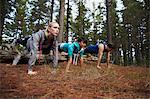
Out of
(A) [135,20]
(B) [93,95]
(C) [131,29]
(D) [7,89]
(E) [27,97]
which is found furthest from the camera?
(C) [131,29]

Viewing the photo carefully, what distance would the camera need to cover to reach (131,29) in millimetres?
42031

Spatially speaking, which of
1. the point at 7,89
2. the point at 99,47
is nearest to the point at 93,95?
the point at 7,89

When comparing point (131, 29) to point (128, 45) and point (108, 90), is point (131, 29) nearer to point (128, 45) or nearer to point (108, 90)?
point (128, 45)

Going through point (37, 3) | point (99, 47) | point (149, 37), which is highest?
point (37, 3)

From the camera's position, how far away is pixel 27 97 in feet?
13.1

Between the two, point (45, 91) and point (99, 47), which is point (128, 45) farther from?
point (45, 91)

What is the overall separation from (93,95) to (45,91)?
30.6 inches

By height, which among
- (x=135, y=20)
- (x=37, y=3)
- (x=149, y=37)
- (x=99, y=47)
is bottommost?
(x=99, y=47)

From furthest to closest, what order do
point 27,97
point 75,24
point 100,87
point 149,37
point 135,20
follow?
point 75,24 → point 135,20 → point 149,37 → point 100,87 → point 27,97

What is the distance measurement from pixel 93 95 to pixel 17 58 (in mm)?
7029

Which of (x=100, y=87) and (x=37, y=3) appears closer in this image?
(x=100, y=87)

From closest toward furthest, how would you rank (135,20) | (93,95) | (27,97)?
(27,97) → (93,95) → (135,20)

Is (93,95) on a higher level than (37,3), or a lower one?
lower

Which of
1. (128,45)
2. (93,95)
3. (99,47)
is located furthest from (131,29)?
(93,95)
